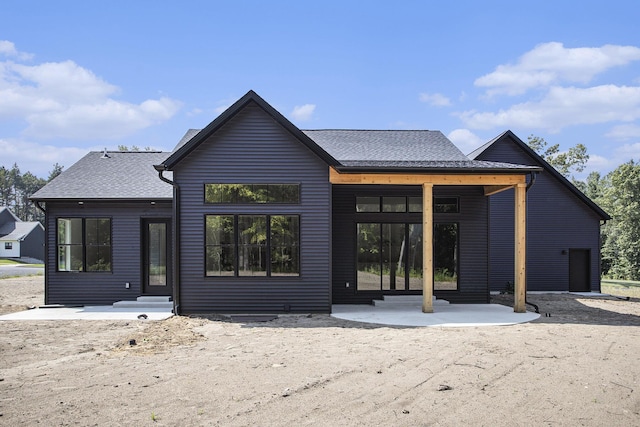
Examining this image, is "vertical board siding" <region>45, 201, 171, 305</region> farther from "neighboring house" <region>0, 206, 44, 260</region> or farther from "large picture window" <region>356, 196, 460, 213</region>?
"neighboring house" <region>0, 206, 44, 260</region>

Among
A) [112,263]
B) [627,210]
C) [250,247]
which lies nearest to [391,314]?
[250,247]

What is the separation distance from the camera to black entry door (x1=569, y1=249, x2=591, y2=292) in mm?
19156

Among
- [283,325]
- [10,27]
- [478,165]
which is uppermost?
[10,27]

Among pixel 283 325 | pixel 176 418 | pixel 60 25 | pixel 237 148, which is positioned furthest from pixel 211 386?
pixel 60 25

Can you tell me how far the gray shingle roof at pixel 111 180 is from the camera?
1345 centimetres

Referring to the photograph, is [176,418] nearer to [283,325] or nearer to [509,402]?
[509,402]

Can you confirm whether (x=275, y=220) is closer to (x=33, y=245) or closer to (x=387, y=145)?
(x=387, y=145)

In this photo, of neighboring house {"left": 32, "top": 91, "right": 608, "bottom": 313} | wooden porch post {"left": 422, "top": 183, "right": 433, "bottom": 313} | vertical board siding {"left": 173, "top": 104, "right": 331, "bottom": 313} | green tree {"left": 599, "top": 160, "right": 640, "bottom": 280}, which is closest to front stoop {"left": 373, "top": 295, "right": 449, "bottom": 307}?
neighboring house {"left": 32, "top": 91, "right": 608, "bottom": 313}

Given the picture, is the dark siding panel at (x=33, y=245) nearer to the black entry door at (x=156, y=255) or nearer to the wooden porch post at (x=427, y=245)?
the black entry door at (x=156, y=255)

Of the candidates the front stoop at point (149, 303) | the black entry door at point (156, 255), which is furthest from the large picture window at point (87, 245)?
the front stoop at point (149, 303)

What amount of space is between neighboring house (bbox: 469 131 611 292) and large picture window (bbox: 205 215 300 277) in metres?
9.63

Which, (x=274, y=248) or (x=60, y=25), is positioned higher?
(x=60, y=25)

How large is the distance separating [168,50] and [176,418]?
14391mm

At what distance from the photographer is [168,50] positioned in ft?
54.7
